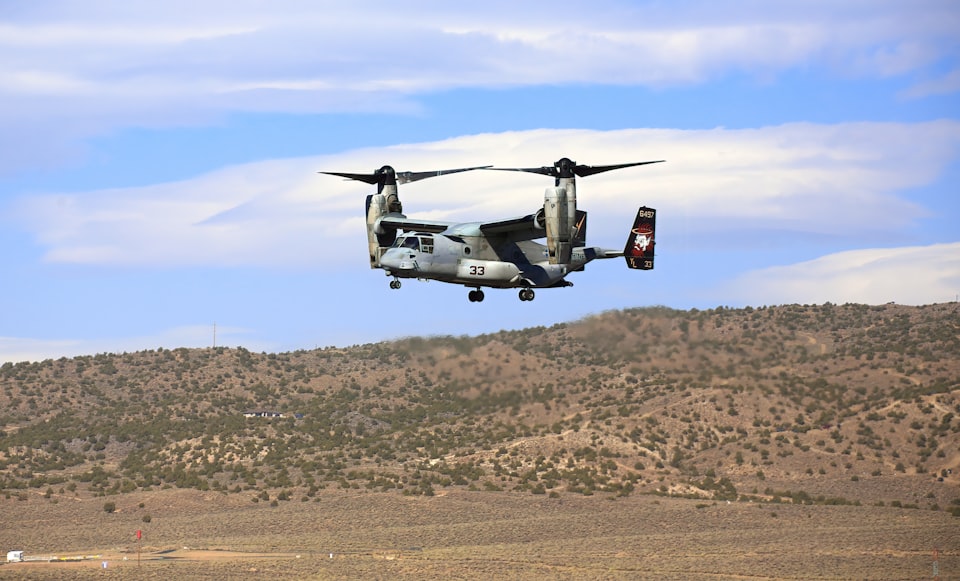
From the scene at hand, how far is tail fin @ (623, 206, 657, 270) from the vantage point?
64.1 metres

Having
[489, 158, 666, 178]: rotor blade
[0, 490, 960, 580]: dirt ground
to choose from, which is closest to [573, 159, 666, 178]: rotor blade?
[489, 158, 666, 178]: rotor blade

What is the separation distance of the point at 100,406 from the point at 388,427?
35257 mm

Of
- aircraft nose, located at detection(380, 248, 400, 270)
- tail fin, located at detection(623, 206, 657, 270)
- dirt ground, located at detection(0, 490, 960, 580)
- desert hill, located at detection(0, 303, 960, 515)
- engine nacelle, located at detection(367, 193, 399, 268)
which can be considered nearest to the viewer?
aircraft nose, located at detection(380, 248, 400, 270)

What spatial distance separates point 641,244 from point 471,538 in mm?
22360

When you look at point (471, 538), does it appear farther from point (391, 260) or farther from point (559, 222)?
point (559, 222)

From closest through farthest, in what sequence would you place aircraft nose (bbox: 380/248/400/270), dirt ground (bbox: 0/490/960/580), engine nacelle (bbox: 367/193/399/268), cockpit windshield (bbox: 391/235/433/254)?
aircraft nose (bbox: 380/248/400/270)
cockpit windshield (bbox: 391/235/433/254)
engine nacelle (bbox: 367/193/399/268)
dirt ground (bbox: 0/490/960/580)

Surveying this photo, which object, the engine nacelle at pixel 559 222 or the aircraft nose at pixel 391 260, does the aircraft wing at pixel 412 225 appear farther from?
the engine nacelle at pixel 559 222

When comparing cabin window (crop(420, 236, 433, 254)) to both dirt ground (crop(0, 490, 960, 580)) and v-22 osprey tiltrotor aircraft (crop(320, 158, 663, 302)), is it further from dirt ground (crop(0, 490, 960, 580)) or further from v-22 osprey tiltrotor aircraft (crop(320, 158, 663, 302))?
dirt ground (crop(0, 490, 960, 580))

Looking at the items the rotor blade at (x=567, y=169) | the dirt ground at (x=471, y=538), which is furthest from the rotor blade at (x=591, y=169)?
the dirt ground at (x=471, y=538)

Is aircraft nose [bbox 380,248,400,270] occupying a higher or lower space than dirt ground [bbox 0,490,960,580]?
higher

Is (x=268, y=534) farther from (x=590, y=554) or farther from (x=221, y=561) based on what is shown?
(x=590, y=554)

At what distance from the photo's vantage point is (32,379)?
463ft

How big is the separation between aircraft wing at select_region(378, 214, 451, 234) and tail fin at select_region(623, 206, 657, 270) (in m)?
8.68

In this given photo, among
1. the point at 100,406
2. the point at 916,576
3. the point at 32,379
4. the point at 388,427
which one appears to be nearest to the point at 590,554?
the point at 916,576
